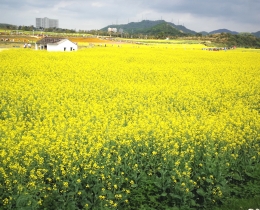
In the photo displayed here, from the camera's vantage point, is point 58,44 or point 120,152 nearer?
point 120,152

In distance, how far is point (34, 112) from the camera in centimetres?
1193

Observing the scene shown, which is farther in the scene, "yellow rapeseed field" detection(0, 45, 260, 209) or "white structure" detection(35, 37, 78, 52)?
"white structure" detection(35, 37, 78, 52)

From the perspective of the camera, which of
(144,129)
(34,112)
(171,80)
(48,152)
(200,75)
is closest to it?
(48,152)

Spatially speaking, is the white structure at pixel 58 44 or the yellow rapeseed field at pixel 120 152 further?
the white structure at pixel 58 44

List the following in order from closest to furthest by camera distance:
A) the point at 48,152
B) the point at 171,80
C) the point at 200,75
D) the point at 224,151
A: the point at 48,152, the point at 224,151, the point at 171,80, the point at 200,75

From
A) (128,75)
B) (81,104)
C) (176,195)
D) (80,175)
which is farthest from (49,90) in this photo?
(176,195)

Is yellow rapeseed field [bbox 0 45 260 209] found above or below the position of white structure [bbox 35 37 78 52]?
below

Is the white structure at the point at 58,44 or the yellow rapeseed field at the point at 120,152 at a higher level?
the white structure at the point at 58,44

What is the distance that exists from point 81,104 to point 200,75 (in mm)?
13363

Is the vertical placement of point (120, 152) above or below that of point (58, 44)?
below

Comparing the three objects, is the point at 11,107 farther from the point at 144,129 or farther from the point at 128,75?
the point at 128,75

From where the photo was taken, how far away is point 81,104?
13.1 metres

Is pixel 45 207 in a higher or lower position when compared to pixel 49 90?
lower

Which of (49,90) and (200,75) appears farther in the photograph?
A: (200,75)
